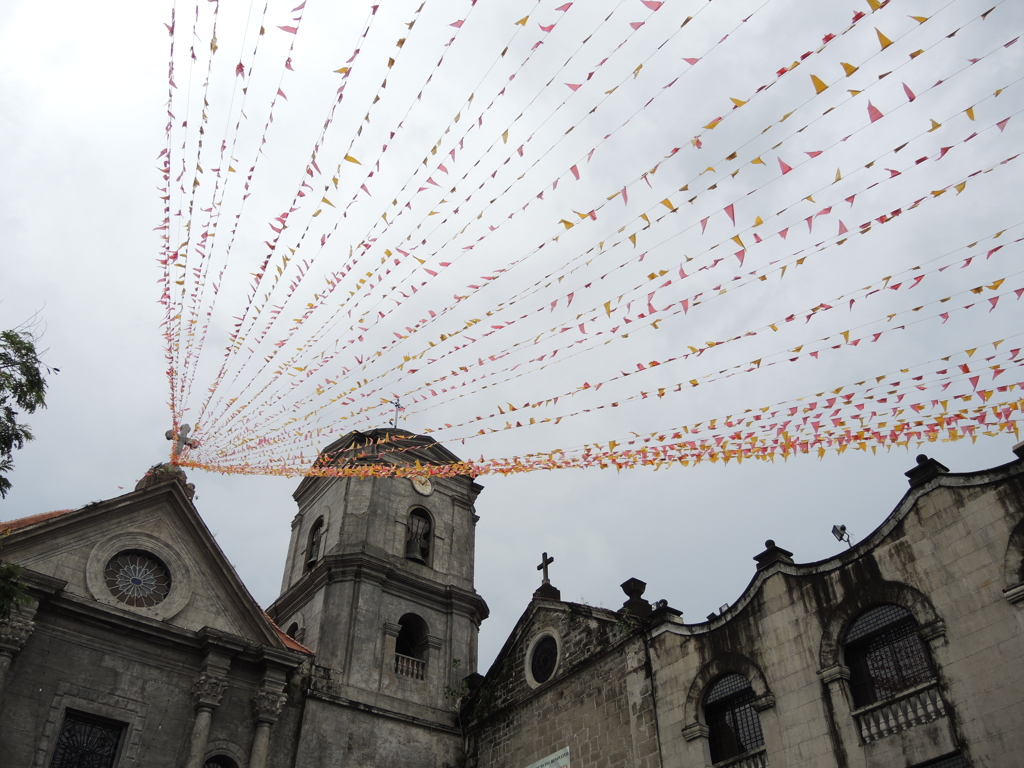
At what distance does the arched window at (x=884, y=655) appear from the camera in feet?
36.5

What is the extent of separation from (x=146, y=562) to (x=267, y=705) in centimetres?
374

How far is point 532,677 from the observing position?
17781 millimetres

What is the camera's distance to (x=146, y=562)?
52.7ft

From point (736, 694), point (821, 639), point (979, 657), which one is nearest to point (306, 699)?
point (736, 694)

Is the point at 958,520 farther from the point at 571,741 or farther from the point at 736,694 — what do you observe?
the point at 571,741

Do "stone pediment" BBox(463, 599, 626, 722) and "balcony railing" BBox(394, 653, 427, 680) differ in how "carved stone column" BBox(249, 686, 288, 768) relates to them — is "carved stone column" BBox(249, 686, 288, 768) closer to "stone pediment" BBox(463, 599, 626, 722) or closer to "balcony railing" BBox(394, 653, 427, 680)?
"balcony railing" BBox(394, 653, 427, 680)

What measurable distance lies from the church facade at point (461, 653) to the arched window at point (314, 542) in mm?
82

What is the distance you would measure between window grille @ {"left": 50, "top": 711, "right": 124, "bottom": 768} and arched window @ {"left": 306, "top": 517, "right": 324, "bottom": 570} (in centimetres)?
738

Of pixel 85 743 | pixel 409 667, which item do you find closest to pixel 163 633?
pixel 85 743

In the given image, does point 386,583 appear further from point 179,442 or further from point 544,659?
point 179,442

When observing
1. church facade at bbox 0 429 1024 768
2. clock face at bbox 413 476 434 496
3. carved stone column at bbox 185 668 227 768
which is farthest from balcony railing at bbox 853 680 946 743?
clock face at bbox 413 476 434 496

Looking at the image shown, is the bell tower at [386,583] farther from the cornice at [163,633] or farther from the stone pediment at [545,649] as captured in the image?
the cornice at [163,633]

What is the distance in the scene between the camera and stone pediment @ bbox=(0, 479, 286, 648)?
48.5 ft

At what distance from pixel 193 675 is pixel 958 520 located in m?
13.5
